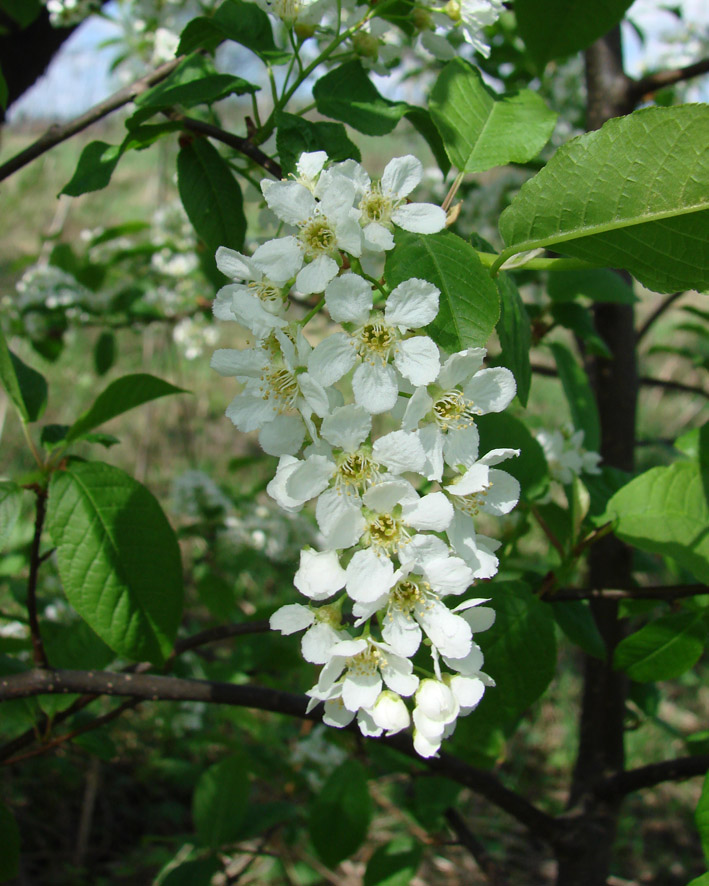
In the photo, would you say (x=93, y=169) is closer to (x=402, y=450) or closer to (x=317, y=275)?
(x=317, y=275)

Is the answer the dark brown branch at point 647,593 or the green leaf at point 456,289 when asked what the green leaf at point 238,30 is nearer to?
the green leaf at point 456,289

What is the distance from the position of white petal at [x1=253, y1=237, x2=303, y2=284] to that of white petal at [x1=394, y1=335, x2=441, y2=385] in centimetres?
15

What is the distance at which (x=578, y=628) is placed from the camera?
1206mm

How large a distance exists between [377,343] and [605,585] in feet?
3.97

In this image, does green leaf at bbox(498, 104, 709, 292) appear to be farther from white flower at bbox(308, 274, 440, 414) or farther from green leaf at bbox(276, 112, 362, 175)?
green leaf at bbox(276, 112, 362, 175)

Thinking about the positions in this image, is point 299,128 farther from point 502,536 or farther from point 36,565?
point 502,536

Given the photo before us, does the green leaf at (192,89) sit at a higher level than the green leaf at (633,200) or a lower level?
higher

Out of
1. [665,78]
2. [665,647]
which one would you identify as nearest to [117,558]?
[665,647]

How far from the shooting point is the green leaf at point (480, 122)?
0.95 meters

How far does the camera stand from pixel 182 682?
3.50ft


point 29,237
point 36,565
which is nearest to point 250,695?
point 36,565

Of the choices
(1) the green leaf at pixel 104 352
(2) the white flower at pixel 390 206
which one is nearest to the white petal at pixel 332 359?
(2) the white flower at pixel 390 206

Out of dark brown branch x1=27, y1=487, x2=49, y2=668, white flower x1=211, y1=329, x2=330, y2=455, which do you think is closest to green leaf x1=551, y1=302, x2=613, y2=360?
white flower x1=211, y1=329, x2=330, y2=455

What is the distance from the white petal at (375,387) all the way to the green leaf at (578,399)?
2.76 feet
